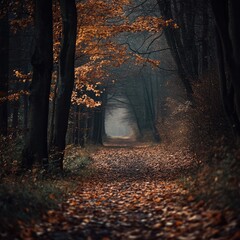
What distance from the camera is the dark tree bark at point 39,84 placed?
11.5m

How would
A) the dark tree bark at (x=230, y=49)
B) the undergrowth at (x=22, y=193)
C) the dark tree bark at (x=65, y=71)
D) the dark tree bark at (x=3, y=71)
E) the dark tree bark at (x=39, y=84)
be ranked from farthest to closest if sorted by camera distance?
the dark tree bark at (x=3, y=71) → the dark tree bark at (x=65, y=71) → the dark tree bark at (x=39, y=84) → the dark tree bark at (x=230, y=49) → the undergrowth at (x=22, y=193)

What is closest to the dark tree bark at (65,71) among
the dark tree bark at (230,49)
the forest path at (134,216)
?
the forest path at (134,216)

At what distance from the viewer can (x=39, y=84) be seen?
11.6 meters

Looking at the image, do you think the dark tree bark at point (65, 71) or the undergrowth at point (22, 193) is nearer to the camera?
the undergrowth at point (22, 193)

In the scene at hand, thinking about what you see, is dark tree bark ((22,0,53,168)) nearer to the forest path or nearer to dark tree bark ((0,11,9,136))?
the forest path

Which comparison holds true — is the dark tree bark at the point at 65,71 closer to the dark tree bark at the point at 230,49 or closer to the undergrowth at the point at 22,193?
the undergrowth at the point at 22,193

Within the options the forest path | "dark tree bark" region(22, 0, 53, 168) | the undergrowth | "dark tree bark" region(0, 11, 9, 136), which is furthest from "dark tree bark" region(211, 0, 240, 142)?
"dark tree bark" region(0, 11, 9, 136)

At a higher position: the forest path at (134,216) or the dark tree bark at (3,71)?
the dark tree bark at (3,71)

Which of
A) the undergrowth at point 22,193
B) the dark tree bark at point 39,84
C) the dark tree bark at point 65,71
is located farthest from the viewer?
the dark tree bark at point 65,71

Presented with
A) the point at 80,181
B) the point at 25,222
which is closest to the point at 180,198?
the point at 25,222

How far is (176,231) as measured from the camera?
5832mm

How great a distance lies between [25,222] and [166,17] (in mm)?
15170

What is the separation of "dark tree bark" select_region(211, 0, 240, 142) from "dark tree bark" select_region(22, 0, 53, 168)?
495cm

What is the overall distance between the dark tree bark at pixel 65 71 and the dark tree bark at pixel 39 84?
1.41 meters
